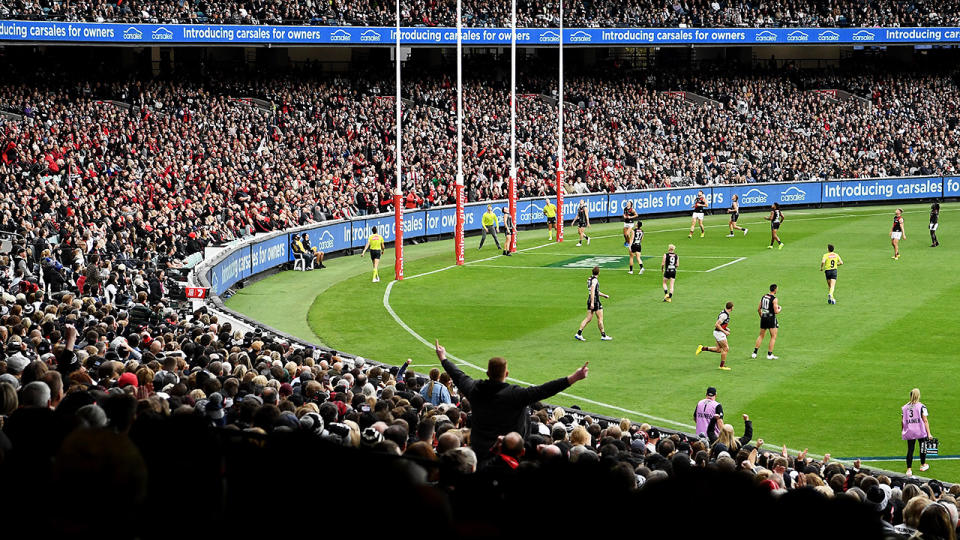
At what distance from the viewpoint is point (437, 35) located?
186 feet

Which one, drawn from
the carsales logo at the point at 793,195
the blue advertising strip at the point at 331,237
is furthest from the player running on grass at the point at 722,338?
the carsales logo at the point at 793,195

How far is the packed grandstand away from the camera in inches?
200

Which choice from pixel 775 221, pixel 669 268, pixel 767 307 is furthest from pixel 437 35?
pixel 767 307

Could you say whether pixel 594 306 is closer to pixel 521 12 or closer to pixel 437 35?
pixel 437 35

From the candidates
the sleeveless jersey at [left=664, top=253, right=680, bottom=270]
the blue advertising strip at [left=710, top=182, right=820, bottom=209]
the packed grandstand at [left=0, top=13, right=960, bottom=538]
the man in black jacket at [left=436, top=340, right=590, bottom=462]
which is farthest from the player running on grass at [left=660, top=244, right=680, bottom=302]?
the blue advertising strip at [left=710, top=182, right=820, bottom=209]

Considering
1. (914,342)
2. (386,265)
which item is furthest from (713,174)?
(914,342)

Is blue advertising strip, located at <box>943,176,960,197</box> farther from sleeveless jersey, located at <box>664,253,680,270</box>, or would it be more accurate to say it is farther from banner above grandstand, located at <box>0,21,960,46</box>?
sleeveless jersey, located at <box>664,253,680,270</box>

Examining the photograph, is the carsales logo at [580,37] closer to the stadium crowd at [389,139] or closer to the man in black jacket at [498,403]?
the stadium crowd at [389,139]

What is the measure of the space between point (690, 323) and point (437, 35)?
32.0 meters

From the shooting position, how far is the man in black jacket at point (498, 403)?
10117 mm

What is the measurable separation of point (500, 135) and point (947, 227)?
69.1ft

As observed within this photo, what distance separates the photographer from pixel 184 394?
12320mm

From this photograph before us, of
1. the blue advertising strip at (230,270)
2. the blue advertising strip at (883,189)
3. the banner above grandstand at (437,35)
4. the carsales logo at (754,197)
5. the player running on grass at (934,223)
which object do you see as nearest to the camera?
the blue advertising strip at (230,270)

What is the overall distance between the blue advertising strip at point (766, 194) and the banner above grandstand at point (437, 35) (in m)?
11.1
